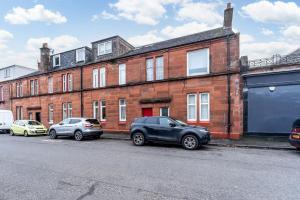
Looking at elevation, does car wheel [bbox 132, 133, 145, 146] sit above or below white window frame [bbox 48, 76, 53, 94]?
below

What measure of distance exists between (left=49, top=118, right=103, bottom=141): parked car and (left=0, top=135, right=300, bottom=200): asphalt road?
6.56m

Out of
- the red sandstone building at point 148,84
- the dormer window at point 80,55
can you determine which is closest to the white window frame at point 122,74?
the red sandstone building at point 148,84

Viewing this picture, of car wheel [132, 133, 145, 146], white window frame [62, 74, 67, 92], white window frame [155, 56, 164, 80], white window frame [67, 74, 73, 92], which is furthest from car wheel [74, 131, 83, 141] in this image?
white window frame [62, 74, 67, 92]

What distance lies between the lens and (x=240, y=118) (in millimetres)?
14156

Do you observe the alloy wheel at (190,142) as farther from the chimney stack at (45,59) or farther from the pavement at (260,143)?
the chimney stack at (45,59)

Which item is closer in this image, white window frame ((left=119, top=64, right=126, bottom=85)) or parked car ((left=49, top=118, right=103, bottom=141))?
parked car ((left=49, top=118, right=103, bottom=141))

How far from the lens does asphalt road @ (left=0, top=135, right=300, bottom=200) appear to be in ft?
15.6

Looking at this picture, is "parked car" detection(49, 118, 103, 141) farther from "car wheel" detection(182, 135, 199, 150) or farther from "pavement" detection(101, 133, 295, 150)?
"pavement" detection(101, 133, 295, 150)

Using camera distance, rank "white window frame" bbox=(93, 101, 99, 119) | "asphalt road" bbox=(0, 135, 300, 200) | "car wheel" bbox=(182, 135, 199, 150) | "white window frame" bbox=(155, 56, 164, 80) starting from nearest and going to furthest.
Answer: "asphalt road" bbox=(0, 135, 300, 200) < "car wheel" bbox=(182, 135, 199, 150) < "white window frame" bbox=(155, 56, 164, 80) < "white window frame" bbox=(93, 101, 99, 119)

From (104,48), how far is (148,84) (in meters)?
8.42

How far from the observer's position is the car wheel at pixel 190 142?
10.7 metres

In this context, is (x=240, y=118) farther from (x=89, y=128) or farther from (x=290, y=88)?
(x=89, y=128)

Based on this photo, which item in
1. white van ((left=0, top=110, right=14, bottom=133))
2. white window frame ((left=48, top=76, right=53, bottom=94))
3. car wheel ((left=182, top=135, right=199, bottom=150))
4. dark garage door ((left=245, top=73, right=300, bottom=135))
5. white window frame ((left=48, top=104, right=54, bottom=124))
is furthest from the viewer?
white window frame ((left=48, top=76, right=53, bottom=94))

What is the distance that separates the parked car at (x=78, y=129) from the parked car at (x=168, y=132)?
4428 mm
